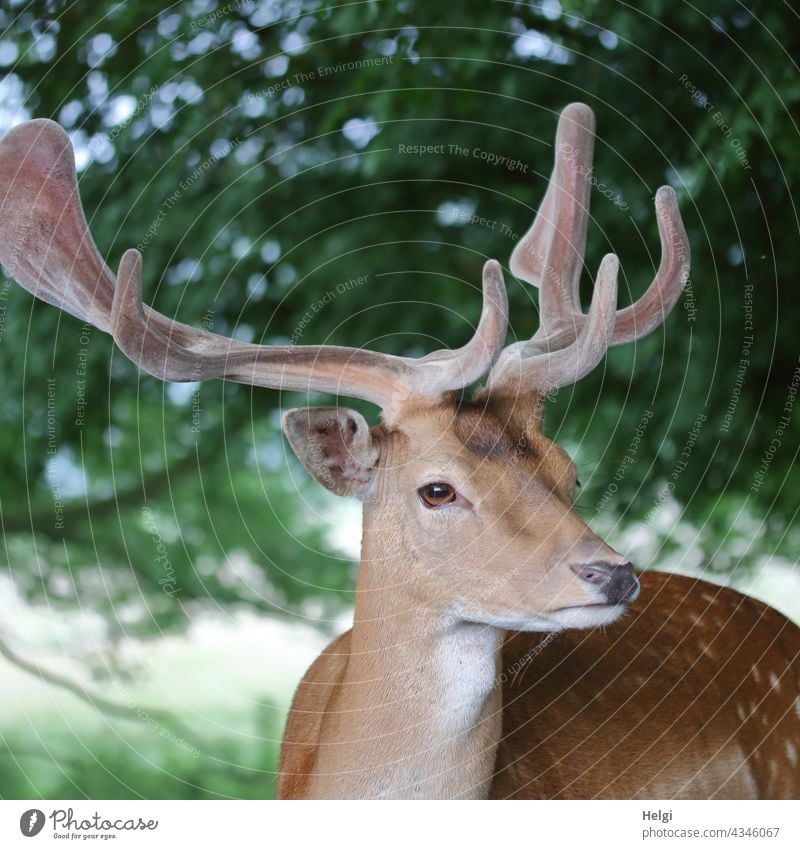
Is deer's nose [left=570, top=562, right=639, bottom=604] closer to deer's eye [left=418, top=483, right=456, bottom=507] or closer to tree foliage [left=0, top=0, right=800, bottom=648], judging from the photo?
deer's eye [left=418, top=483, right=456, bottom=507]

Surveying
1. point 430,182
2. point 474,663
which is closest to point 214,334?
point 474,663

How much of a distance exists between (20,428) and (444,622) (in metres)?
3.66

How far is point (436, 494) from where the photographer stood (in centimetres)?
250

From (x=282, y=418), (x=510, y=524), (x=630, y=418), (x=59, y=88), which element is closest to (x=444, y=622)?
(x=510, y=524)

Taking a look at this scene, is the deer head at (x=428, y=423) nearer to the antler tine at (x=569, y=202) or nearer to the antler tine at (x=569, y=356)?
the antler tine at (x=569, y=356)

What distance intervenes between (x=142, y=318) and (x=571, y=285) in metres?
1.09

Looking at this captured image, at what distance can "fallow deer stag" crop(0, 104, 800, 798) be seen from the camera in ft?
7.89

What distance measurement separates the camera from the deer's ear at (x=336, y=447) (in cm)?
251

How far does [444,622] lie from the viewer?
2436 millimetres

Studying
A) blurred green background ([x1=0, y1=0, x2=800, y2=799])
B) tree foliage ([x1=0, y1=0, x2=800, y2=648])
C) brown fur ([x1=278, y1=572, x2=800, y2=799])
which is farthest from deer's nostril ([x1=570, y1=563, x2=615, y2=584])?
tree foliage ([x1=0, y1=0, x2=800, y2=648])

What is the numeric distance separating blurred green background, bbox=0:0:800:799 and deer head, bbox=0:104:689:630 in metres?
1.61

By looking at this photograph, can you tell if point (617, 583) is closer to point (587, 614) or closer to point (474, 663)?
point (587, 614)

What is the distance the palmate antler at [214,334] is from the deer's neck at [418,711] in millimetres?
434

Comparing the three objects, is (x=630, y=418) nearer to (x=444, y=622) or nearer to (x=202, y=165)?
(x=202, y=165)
